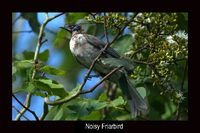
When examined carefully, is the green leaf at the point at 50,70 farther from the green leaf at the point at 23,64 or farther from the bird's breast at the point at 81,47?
the bird's breast at the point at 81,47

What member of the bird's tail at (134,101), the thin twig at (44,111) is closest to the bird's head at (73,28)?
the bird's tail at (134,101)

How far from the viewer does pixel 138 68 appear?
16.9 feet

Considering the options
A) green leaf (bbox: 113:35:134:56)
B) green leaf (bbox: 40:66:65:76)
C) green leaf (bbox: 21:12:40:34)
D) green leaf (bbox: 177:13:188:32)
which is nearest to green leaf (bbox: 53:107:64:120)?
green leaf (bbox: 40:66:65:76)

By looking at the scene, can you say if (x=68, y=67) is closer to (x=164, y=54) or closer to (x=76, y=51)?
(x=76, y=51)

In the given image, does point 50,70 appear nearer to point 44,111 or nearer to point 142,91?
point 44,111

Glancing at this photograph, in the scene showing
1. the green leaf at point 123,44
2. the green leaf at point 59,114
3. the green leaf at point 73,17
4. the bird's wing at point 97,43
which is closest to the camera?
the green leaf at point 59,114

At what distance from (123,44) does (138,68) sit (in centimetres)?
57

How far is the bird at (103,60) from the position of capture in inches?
207

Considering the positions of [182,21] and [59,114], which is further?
[182,21]

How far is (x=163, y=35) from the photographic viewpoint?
5.21 m

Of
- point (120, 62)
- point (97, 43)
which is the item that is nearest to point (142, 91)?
point (120, 62)
